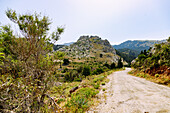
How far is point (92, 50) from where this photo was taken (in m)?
144

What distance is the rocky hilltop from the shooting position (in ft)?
399

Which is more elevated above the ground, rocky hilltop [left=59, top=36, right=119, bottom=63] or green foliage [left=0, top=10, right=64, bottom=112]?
rocky hilltop [left=59, top=36, right=119, bottom=63]

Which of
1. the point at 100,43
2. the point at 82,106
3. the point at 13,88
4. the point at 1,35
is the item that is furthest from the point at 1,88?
the point at 100,43

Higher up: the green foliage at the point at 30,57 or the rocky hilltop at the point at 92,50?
the rocky hilltop at the point at 92,50

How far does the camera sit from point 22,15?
3.83 meters

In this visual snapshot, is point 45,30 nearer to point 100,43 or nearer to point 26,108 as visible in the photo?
point 26,108

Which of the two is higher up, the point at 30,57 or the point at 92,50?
the point at 92,50

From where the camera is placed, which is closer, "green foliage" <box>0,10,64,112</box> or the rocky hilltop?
"green foliage" <box>0,10,64,112</box>

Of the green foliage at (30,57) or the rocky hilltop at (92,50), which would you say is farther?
the rocky hilltop at (92,50)

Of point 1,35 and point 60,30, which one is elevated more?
point 60,30

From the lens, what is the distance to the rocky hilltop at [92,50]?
399ft

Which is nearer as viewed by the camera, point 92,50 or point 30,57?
point 30,57

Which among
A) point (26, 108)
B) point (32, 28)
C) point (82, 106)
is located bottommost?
point (82, 106)

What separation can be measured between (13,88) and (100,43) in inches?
7097
